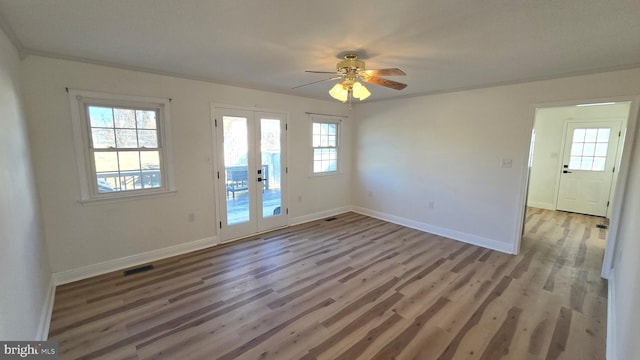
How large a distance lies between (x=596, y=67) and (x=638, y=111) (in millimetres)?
659

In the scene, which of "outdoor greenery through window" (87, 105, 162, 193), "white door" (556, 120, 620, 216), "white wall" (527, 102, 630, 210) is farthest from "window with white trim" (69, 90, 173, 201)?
"white door" (556, 120, 620, 216)

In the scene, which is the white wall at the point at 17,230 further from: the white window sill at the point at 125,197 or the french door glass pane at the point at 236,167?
the french door glass pane at the point at 236,167

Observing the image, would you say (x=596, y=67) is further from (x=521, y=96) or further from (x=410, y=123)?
(x=410, y=123)

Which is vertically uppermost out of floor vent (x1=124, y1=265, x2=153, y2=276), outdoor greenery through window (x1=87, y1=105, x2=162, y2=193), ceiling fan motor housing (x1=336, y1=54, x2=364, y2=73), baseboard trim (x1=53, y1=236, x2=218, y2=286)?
ceiling fan motor housing (x1=336, y1=54, x2=364, y2=73)

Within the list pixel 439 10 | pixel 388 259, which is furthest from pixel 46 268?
pixel 439 10

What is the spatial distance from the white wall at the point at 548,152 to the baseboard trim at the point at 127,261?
723 centimetres

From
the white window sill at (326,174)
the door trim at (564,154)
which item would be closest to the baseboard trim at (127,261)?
the white window sill at (326,174)

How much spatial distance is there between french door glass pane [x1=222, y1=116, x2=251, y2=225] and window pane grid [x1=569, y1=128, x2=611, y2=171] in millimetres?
7033

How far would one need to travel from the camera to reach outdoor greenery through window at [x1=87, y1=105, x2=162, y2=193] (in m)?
3.06

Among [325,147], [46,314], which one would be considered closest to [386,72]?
[325,147]

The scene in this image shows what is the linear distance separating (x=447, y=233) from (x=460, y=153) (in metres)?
1.39

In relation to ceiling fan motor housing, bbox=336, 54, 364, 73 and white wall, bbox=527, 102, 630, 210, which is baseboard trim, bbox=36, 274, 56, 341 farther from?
white wall, bbox=527, 102, 630, 210

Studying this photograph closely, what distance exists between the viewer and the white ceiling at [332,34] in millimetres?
1710

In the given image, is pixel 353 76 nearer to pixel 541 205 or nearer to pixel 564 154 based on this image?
pixel 564 154
